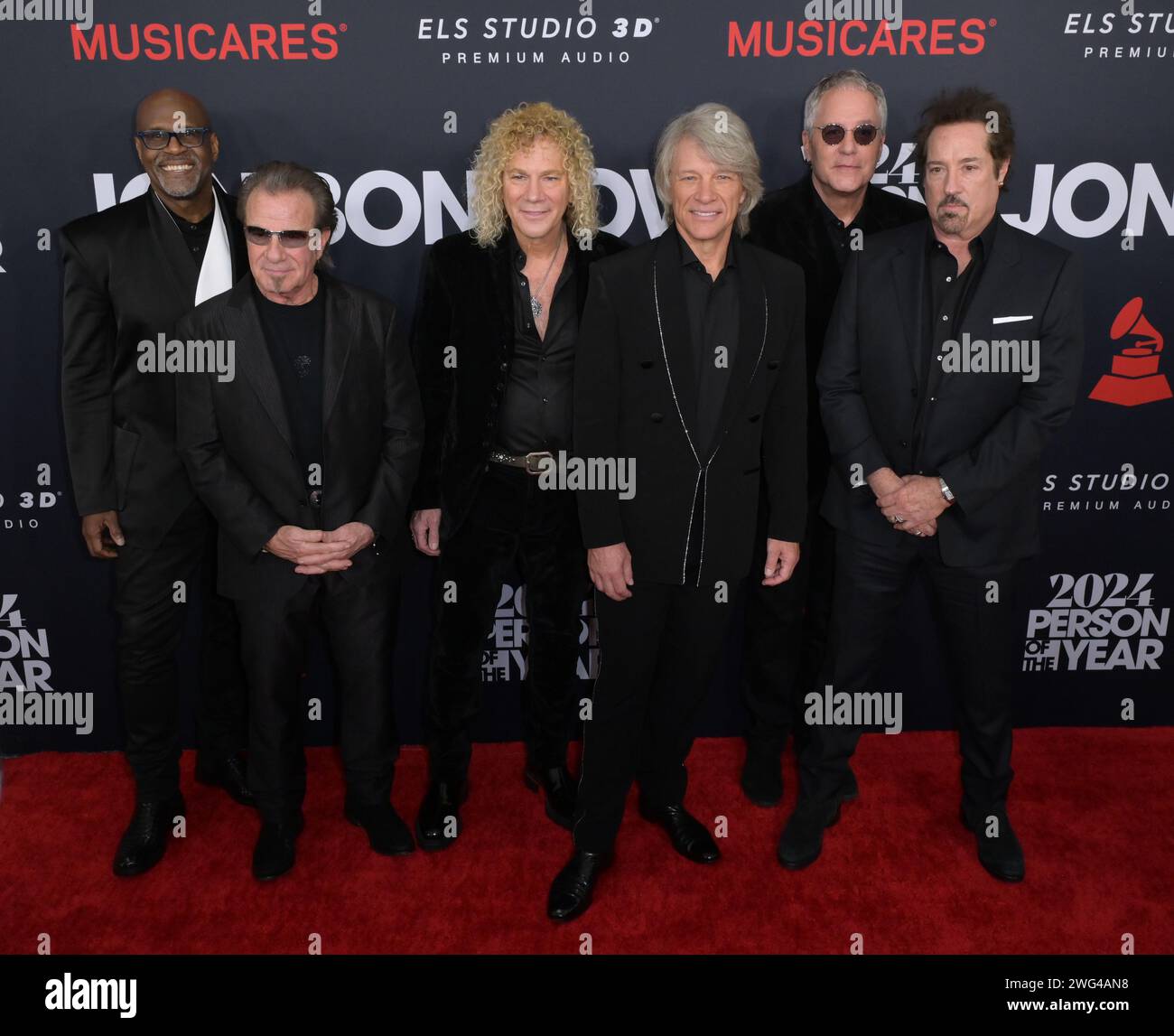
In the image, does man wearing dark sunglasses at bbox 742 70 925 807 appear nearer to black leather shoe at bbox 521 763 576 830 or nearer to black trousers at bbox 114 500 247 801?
black leather shoe at bbox 521 763 576 830

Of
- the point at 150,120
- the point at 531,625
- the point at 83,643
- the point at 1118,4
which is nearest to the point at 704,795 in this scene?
the point at 531,625

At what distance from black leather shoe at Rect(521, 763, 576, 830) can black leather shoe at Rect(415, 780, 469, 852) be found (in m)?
0.28

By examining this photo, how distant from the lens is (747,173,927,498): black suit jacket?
3.12 m

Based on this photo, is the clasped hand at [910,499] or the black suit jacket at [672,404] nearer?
the black suit jacket at [672,404]

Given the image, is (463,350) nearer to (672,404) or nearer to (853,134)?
(672,404)

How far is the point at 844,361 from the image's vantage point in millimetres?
2924

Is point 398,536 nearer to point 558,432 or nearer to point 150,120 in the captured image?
point 558,432

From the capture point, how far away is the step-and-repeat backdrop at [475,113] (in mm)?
3309

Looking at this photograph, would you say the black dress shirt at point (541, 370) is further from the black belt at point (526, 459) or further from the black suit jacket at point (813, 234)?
the black suit jacket at point (813, 234)

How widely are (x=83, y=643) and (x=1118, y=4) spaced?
14.3 ft

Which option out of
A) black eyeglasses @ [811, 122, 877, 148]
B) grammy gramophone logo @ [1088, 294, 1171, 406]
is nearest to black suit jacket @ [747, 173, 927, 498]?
black eyeglasses @ [811, 122, 877, 148]

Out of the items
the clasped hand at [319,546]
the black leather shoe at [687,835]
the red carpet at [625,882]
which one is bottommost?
the red carpet at [625,882]

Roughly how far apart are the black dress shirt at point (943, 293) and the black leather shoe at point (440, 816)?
1900mm

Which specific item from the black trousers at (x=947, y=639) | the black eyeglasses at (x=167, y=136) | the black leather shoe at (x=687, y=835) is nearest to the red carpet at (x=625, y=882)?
the black leather shoe at (x=687, y=835)
